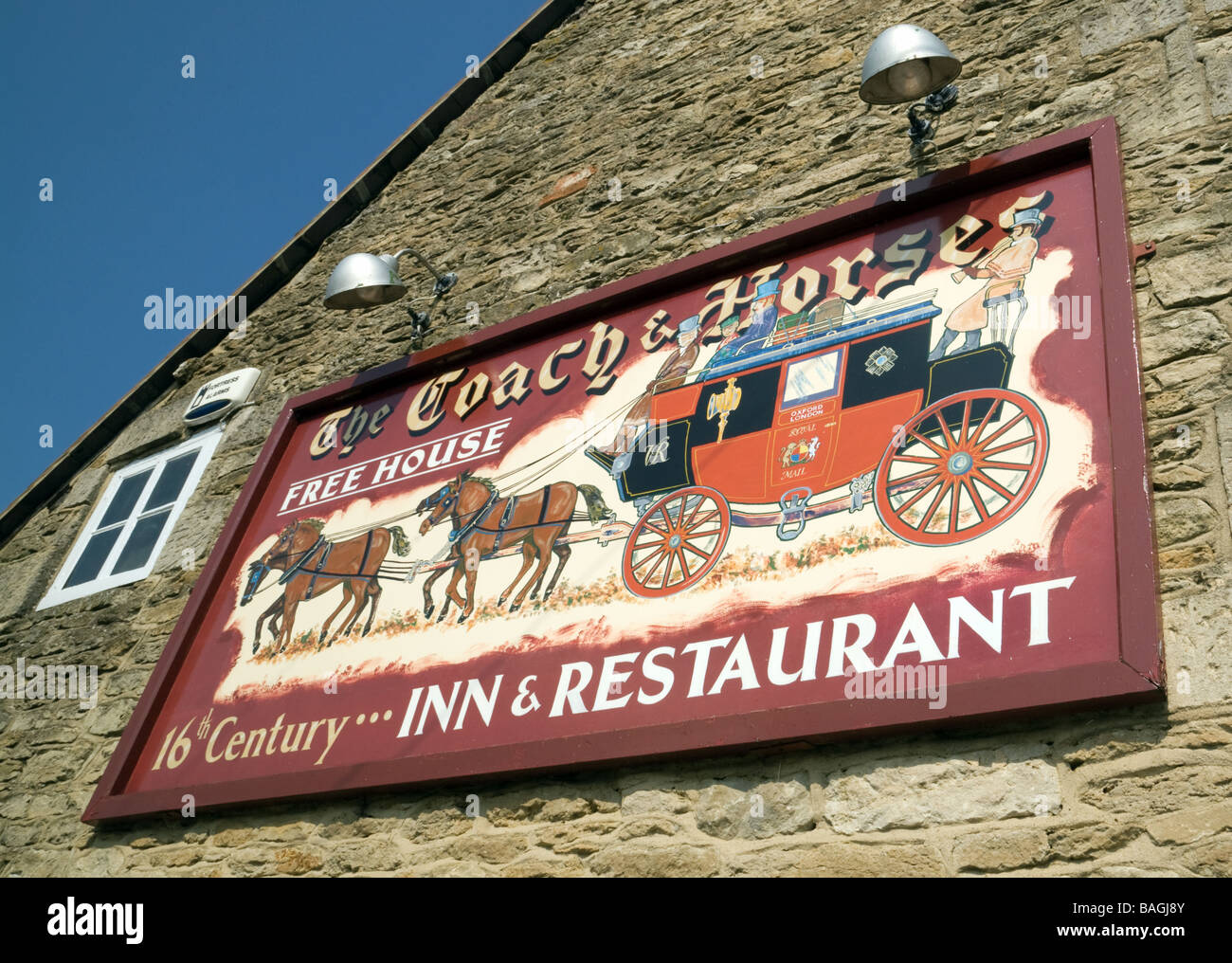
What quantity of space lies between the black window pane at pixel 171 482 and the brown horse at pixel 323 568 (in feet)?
→ 4.73

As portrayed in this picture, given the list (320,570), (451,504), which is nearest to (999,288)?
(451,504)

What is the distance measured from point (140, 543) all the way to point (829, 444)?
4.46m

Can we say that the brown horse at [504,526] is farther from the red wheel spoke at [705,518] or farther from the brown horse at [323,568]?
the red wheel spoke at [705,518]

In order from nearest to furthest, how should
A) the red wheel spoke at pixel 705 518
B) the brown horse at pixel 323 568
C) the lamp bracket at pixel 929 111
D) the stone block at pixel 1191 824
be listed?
the stone block at pixel 1191 824, the red wheel spoke at pixel 705 518, the lamp bracket at pixel 929 111, the brown horse at pixel 323 568

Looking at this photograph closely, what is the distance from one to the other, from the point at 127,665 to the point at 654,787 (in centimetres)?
348

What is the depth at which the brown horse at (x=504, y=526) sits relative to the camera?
5.30 metres

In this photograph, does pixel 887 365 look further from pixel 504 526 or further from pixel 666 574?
pixel 504 526

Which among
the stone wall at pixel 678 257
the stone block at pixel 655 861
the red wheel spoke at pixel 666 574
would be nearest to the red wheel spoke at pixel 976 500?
the stone wall at pixel 678 257

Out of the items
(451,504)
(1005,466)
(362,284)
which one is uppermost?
(362,284)

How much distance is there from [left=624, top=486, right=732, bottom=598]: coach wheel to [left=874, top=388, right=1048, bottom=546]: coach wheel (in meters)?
0.67

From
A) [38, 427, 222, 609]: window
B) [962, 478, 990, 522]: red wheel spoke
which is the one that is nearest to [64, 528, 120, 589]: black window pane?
[38, 427, 222, 609]: window

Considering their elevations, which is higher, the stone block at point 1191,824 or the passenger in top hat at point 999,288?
the passenger in top hat at point 999,288

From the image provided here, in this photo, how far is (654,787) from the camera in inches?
170

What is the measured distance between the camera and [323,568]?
6.16 metres
